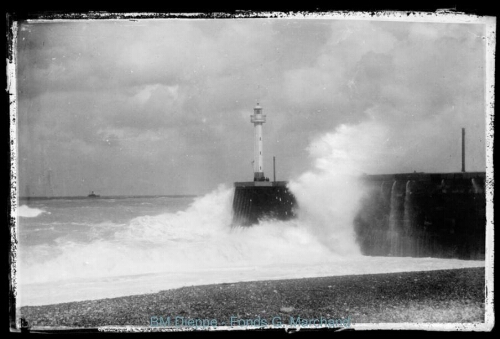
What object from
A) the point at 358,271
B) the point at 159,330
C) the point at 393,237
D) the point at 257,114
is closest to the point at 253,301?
the point at 159,330

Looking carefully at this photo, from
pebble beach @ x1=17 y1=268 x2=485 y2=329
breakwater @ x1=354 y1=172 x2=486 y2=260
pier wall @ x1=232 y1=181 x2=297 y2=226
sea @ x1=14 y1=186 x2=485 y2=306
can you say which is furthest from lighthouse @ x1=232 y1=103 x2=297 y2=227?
pebble beach @ x1=17 y1=268 x2=485 y2=329

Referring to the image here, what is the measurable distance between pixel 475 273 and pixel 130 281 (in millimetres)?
6109

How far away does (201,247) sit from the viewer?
33.8ft

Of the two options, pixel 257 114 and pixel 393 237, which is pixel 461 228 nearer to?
pixel 393 237

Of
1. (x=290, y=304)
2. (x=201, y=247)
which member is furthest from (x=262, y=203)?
(x=290, y=304)

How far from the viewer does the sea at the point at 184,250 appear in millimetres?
8383

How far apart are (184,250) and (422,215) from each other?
540 centimetres

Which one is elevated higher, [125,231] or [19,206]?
[19,206]

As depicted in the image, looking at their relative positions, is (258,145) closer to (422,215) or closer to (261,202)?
(261,202)

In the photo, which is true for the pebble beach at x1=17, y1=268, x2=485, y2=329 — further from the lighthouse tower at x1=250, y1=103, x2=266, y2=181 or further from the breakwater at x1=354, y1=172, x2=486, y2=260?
the lighthouse tower at x1=250, y1=103, x2=266, y2=181

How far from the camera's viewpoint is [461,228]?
9.96 meters

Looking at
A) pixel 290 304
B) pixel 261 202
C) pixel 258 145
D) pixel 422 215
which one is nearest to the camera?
pixel 290 304

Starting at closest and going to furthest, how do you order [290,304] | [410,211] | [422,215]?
[290,304], [422,215], [410,211]

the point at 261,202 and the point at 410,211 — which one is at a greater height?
the point at 261,202
